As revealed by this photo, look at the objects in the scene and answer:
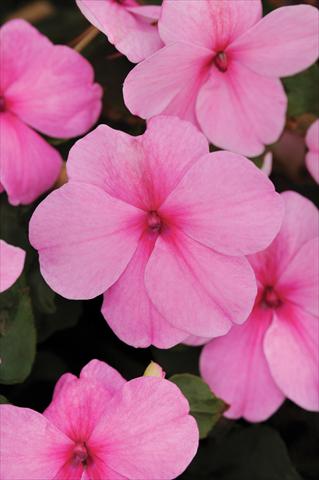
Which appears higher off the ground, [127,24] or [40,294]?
[127,24]

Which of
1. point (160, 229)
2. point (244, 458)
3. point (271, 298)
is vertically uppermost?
point (160, 229)

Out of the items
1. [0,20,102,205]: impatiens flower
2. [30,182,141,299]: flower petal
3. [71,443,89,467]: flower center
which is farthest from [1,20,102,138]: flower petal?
[71,443,89,467]: flower center

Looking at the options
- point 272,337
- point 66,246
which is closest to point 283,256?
point 272,337

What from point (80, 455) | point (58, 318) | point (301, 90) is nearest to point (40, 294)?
point (58, 318)

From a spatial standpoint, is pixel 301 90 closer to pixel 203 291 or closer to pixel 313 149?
pixel 313 149

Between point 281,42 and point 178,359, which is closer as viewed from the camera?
point 281,42

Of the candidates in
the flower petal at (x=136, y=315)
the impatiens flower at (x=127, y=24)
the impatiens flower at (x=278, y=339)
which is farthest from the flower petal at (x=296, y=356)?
the impatiens flower at (x=127, y=24)
